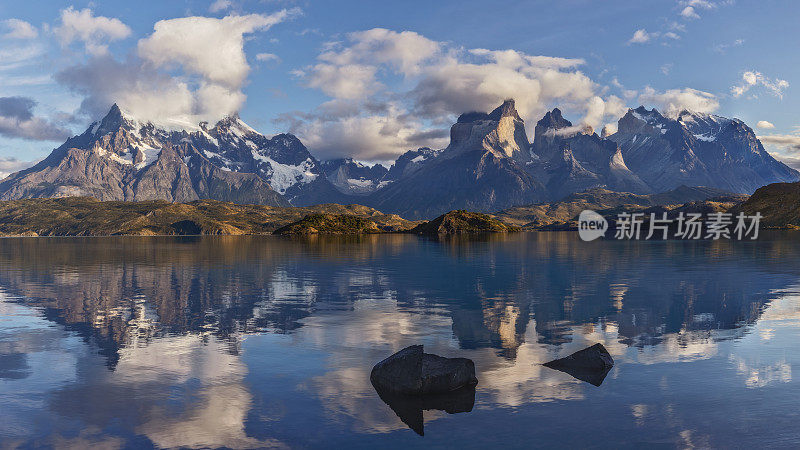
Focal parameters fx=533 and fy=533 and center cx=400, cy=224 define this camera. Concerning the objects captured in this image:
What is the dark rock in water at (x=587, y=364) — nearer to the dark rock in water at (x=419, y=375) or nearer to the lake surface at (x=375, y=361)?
the lake surface at (x=375, y=361)

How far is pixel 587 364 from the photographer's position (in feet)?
139

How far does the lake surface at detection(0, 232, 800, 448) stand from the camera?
30.6 meters

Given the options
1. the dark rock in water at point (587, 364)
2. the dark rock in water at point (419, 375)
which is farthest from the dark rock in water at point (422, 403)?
the dark rock in water at point (587, 364)

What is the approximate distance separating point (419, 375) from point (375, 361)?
364 inches

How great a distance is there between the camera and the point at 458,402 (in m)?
35.2

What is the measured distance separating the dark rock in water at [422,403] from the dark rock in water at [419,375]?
42 cm

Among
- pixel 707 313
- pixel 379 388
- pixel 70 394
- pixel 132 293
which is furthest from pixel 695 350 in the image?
pixel 132 293

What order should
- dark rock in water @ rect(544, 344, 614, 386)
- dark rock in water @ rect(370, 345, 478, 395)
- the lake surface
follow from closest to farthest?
the lake surface < dark rock in water @ rect(370, 345, 478, 395) < dark rock in water @ rect(544, 344, 614, 386)

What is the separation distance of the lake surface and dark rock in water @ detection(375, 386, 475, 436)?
59 cm

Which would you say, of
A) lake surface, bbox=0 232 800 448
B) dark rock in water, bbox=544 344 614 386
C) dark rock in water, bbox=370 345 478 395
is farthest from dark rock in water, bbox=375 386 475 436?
dark rock in water, bbox=544 344 614 386

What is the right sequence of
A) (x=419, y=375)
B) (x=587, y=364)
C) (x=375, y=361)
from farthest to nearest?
(x=375, y=361) < (x=587, y=364) < (x=419, y=375)

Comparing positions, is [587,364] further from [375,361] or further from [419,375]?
[375,361]

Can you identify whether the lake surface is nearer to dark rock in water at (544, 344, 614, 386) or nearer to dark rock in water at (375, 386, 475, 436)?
dark rock in water at (375, 386, 475, 436)

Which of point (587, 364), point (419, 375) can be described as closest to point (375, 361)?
point (419, 375)
